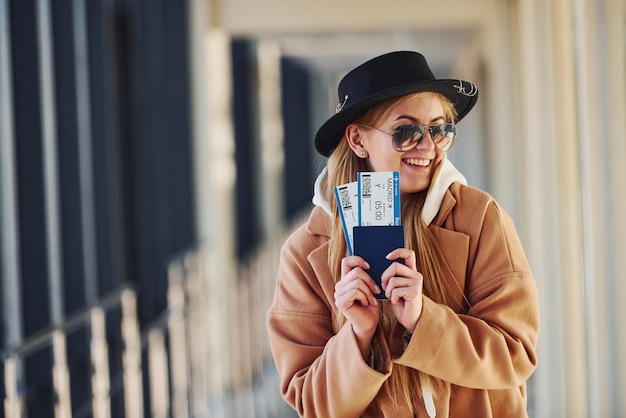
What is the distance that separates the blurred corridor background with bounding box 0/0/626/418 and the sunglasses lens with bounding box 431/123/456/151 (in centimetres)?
35

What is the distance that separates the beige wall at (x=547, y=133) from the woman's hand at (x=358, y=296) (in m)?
1.47

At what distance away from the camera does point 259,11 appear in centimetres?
466

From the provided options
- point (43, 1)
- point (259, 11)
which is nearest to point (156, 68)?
point (259, 11)

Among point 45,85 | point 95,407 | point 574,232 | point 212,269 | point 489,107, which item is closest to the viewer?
point 95,407

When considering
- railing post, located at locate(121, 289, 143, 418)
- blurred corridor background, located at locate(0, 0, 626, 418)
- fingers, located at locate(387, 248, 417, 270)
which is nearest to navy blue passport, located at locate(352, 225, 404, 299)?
fingers, located at locate(387, 248, 417, 270)

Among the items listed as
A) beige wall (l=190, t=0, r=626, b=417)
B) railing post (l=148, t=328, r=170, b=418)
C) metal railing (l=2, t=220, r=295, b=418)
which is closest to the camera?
beige wall (l=190, t=0, r=626, b=417)

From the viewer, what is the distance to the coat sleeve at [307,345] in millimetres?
1230

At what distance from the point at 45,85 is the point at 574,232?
216 cm

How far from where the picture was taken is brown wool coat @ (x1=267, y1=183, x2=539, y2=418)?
119 cm

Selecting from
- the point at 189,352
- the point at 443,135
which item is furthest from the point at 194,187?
the point at 443,135

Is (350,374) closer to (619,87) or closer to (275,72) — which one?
(619,87)

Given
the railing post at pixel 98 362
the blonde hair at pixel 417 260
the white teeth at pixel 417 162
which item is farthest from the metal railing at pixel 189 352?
the white teeth at pixel 417 162

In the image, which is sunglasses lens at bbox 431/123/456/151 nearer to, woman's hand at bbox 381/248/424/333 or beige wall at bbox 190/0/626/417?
woman's hand at bbox 381/248/424/333

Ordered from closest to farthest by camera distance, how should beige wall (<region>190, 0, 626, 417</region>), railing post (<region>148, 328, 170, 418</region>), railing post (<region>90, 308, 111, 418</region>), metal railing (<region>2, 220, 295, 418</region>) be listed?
1. beige wall (<region>190, 0, 626, 417</region>)
2. railing post (<region>90, 308, 111, 418</region>)
3. metal railing (<region>2, 220, 295, 418</region>)
4. railing post (<region>148, 328, 170, 418</region>)
